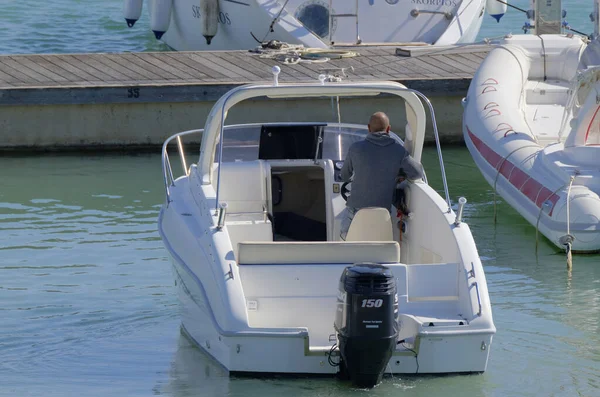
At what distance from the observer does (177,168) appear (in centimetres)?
1265

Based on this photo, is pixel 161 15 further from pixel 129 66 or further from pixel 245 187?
pixel 245 187

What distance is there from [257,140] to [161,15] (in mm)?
13149

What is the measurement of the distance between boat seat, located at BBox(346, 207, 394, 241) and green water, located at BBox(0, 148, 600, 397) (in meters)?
0.94

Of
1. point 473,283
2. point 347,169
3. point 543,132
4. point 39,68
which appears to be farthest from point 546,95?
point 473,283

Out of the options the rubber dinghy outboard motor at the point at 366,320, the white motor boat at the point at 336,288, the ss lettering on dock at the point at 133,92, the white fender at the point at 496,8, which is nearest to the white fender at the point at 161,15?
the white fender at the point at 496,8

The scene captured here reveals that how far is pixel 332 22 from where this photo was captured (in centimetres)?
1717

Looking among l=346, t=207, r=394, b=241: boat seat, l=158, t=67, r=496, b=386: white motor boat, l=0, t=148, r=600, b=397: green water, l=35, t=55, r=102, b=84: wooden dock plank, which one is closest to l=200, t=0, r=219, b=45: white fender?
l=35, t=55, r=102, b=84: wooden dock plank

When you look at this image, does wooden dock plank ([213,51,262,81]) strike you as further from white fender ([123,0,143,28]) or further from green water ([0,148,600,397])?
white fender ([123,0,143,28])

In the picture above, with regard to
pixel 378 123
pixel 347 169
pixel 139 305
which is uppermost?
pixel 378 123

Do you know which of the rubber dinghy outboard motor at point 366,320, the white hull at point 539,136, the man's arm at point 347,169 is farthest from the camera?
the white hull at point 539,136

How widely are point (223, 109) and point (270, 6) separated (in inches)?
444

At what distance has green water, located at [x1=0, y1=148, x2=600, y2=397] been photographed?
602 centimetres

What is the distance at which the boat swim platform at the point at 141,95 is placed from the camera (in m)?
12.8

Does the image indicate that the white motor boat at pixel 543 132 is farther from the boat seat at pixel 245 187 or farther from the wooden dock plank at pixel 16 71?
the wooden dock plank at pixel 16 71
